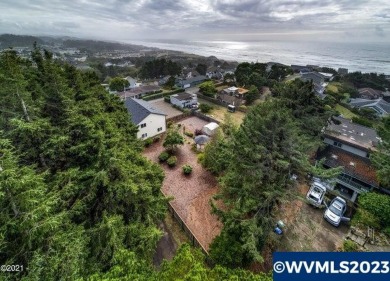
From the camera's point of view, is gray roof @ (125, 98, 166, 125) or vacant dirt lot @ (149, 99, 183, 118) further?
vacant dirt lot @ (149, 99, 183, 118)

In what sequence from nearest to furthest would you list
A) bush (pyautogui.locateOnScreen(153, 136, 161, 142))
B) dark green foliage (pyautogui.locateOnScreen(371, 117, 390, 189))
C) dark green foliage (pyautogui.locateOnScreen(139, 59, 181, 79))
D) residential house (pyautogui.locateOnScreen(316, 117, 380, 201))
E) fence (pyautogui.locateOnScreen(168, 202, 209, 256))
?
fence (pyautogui.locateOnScreen(168, 202, 209, 256)), dark green foliage (pyautogui.locateOnScreen(371, 117, 390, 189)), residential house (pyautogui.locateOnScreen(316, 117, 380, 201)), bush (pyautogui.locateOnScreen(153, 136, 161, 142)), dark green foliage (pyautogui.locateOnScreen(139, 59, 181, 79))

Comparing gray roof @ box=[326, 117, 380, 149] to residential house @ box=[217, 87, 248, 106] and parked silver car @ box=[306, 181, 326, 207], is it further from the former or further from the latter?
residential house @ box=[217, 87, 248, 106]

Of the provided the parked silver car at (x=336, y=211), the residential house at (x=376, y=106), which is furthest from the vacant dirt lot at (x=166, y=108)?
the residential house at (x=376, y=106)

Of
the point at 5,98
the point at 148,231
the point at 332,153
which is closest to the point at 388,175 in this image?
the point at 332,153

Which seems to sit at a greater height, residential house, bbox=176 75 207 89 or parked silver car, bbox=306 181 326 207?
residential house, bbox=176 75 207 89

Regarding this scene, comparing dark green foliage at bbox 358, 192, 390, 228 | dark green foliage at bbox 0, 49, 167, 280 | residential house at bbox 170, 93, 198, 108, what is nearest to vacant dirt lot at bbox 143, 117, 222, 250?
dark green foliage at bbox 0, 49, 167, 280

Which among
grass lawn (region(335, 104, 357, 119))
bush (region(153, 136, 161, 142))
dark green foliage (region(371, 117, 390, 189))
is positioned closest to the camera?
dark green foliage (region(371, 117, 390, 189))
